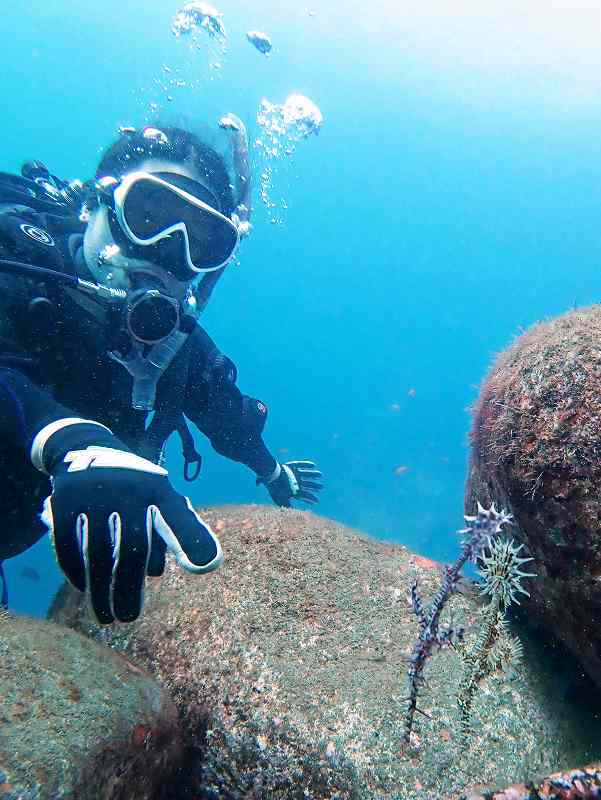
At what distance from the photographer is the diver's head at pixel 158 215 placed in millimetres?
3736

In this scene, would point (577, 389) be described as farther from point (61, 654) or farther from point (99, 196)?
point (99, 196)

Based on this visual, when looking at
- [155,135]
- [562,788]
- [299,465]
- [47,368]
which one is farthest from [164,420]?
[562,788]

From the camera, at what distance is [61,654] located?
6.33 feet

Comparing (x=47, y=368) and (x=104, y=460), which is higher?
(x=47, y=368)

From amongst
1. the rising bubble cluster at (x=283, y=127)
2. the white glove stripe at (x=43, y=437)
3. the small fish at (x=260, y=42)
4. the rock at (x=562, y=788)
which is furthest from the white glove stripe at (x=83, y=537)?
the rising bubble cluster at (x=283, y=127)

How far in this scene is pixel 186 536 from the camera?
1.72m

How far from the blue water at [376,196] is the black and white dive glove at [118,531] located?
420 cm

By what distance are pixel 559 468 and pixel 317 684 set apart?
1591mm

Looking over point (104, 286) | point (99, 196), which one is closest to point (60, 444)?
point (104, 286)

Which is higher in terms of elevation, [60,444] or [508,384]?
[508,384]

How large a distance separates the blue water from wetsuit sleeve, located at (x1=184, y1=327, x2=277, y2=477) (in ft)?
7.99

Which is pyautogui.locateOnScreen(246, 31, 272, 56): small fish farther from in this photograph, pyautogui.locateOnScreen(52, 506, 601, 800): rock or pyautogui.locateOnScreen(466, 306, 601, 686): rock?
pyautogui.locateOnScreen(52, 506, 601, 800): rock

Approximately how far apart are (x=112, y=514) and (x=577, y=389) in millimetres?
2127

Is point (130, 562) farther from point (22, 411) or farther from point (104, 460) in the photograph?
point (22, 411)
